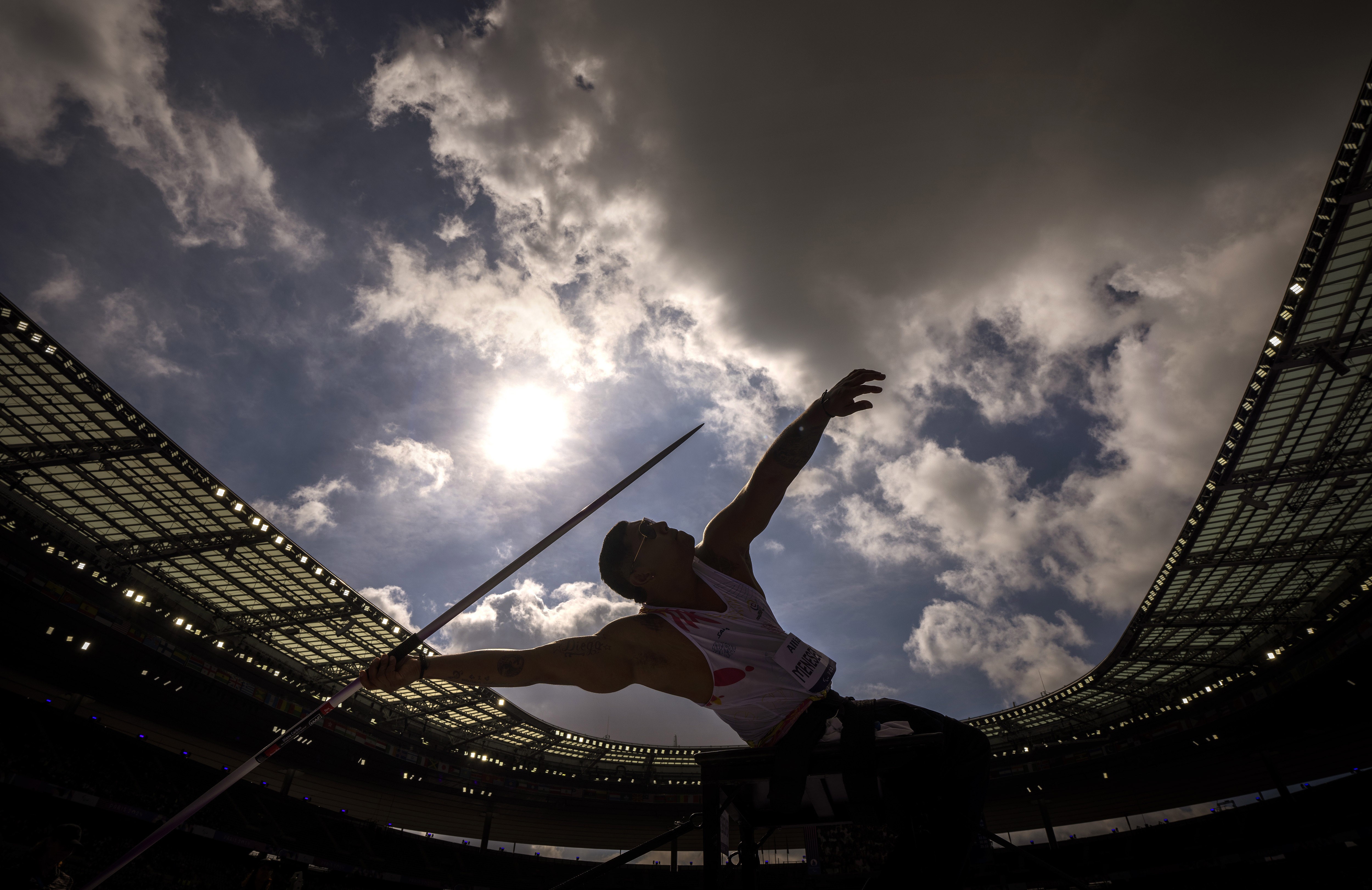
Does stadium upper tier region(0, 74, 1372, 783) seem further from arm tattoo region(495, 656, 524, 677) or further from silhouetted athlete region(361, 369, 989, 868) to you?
arm tattoo region(495, 656, 524, 677)

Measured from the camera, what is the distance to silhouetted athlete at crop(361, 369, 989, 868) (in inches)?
101

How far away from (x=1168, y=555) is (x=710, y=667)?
22.4 metres

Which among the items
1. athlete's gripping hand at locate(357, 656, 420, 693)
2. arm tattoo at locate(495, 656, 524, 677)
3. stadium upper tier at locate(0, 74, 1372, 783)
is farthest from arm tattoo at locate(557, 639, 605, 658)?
stadium upper tier at locate(0, 74, 1372, 783)

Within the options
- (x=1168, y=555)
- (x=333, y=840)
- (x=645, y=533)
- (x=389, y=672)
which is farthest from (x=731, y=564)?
(x=333, y=840)

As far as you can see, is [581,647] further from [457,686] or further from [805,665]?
[457,686]

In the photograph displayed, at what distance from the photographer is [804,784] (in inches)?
103

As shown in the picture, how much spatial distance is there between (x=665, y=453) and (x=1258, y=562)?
2554cm

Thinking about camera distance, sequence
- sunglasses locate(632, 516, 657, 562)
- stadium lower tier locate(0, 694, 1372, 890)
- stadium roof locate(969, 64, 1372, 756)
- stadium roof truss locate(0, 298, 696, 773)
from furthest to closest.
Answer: stadium lower tier locate(0, 694, 1372, 890) → stadium roof truss locate(0, 298, 696, 773) → stadium roof locate(969, 64, 1372, 756) → sunglasses locate(632, 516, 657, 562)

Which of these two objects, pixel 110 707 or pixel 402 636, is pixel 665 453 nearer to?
pixel 402 636

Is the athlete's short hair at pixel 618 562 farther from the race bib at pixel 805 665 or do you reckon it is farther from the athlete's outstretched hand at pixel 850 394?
the athlete's outstretched hand at pixel 850 394

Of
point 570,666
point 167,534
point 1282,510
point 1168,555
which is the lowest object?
point 570,666

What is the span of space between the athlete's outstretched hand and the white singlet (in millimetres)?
1279

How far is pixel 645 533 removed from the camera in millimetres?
3170

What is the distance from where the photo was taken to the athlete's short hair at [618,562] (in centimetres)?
314
